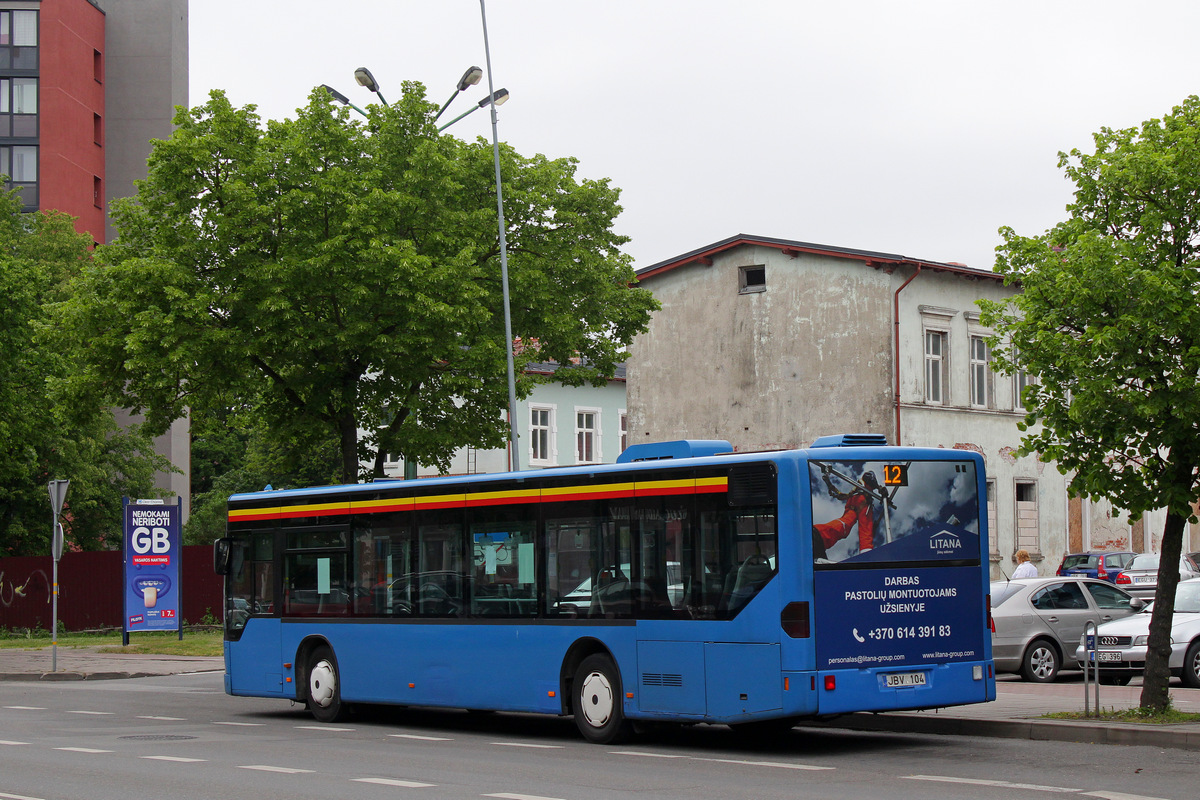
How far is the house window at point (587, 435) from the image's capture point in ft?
192

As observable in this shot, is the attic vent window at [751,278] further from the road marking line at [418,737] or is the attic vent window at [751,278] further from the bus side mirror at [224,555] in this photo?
the road marking line at [418,737]

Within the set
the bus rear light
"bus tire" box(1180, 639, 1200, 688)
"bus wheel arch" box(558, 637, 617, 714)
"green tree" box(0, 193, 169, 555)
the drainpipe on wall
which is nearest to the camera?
the bus rear light

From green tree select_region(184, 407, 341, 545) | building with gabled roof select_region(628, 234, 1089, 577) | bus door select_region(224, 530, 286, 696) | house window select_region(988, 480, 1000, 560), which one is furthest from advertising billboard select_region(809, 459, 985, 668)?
green tree select_region(184, 407, 341, 545)

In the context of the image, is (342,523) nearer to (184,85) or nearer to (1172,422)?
(1172,422)

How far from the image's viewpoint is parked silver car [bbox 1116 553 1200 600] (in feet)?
99.3

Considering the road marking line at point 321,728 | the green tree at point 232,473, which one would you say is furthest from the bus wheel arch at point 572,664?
the green tree at point 232,473

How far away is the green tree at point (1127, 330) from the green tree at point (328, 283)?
52.8 feet

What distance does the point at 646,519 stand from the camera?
1385 centimetres

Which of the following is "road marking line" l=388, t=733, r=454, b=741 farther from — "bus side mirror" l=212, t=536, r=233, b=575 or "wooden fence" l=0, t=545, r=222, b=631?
"wooden fence" l=0, t=545, r=222, b=631

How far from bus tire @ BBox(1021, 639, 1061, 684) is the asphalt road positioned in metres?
6.67

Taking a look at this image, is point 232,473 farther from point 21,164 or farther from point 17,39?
point 17,39

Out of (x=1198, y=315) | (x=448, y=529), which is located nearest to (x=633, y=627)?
(x=448, y=529)

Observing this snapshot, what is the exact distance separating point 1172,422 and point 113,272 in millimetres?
21132

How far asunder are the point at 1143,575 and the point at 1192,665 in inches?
489
